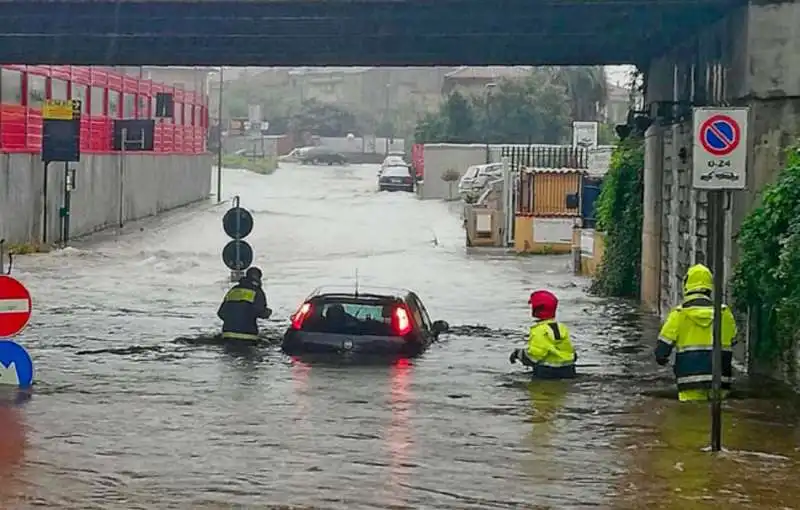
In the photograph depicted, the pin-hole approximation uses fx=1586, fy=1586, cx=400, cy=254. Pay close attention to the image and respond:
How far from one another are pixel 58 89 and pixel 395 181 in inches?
1432

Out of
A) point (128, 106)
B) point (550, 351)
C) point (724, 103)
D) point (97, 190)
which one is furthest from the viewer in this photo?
point (128, 106)

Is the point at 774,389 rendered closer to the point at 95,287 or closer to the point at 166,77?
the point at 95,287

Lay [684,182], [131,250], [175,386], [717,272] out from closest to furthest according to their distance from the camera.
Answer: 1. [717,272]
2. [175,386]
3. [684,182]
4. [131,250]

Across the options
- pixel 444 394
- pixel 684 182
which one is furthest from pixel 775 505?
pixel 684 182

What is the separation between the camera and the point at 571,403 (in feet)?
50.6

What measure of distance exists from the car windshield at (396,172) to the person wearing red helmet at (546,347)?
214 ft

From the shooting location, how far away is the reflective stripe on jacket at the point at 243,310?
65.1ft

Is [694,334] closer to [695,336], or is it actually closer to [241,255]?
[695,336]

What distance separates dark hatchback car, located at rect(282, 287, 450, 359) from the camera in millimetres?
17906

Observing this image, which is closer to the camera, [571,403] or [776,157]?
[571,403]

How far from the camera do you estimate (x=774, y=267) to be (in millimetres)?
15586

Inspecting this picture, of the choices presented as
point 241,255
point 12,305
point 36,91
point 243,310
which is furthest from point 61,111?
point 12,305

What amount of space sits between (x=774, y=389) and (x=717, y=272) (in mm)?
4708

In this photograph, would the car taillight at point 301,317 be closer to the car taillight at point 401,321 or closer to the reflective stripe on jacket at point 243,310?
the car taillight at point 401,321
